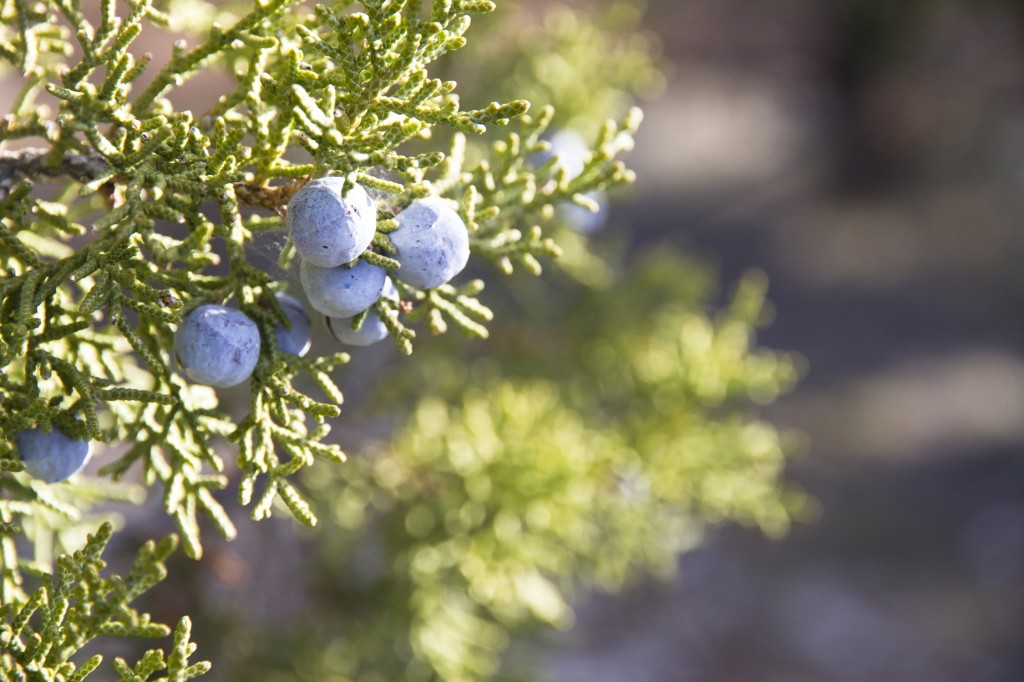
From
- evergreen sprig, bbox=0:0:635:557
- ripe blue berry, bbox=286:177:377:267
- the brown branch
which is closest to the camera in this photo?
ripe blue berry, bbox=286:177:377:267

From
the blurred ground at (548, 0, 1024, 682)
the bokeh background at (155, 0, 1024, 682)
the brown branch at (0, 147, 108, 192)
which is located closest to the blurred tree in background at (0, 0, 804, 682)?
the brown branch at (0, 147, 108, 192)

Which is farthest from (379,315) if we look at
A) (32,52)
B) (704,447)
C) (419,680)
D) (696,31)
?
(696,31)

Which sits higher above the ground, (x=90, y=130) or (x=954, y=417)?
(x=90, y=130)

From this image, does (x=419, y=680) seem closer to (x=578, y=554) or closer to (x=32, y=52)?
(x=578, y=554)

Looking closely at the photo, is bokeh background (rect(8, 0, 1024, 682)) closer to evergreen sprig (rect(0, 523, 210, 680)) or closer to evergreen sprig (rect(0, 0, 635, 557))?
evergreen sprig (rect(0, 523, 210, 680))

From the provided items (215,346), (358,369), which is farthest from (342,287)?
(358,369)

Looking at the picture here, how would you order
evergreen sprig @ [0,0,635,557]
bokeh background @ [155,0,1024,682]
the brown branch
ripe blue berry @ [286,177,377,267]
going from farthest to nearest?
bokeh background @ [155,0,1024,682]
the brown branch
evergreen sprig @ [0,0,635,557]
ripe blue berry @ [286,177,377,267]

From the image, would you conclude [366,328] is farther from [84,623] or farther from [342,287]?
[84,623]

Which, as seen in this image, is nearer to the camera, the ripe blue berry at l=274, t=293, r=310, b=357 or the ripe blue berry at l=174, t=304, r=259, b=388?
the ripe blue berry at l=174, t=304, r=259, b=388
